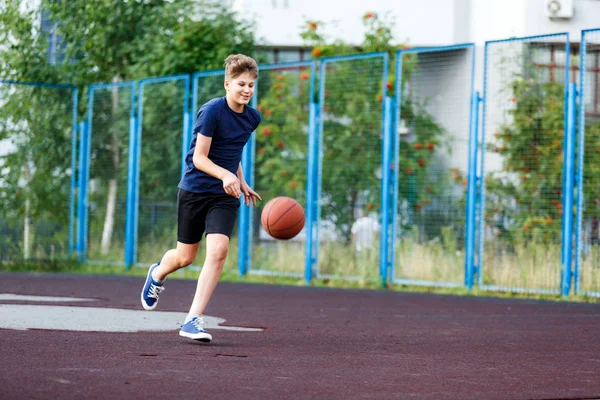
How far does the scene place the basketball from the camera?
807 centimetres

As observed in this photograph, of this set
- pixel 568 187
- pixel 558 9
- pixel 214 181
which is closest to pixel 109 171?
pixel 568 187

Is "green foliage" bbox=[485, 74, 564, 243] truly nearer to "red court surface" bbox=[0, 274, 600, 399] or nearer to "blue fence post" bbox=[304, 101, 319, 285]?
"red court surface" bbox=[0, 274, 600, 399]

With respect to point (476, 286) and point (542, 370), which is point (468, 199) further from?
point (542, 370)

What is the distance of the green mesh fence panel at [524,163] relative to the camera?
12.1 meters

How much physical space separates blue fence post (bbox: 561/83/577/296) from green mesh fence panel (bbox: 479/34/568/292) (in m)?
0.15

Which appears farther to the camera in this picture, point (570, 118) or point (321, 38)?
point (321, 38)

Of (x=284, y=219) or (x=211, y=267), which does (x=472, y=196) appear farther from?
(x=211, y=267)

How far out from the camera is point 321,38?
18.0 m

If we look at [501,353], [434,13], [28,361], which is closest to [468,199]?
[501,353]

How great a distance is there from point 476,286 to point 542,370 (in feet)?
22.2

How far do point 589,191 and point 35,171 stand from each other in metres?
8.55

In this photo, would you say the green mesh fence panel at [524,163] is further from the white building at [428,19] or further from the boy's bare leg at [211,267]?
the boy's bare leg at [211,267]

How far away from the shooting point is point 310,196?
14.4 m

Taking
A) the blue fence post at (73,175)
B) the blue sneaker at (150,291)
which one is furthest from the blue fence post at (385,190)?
the blue sneaker at (150,291)
